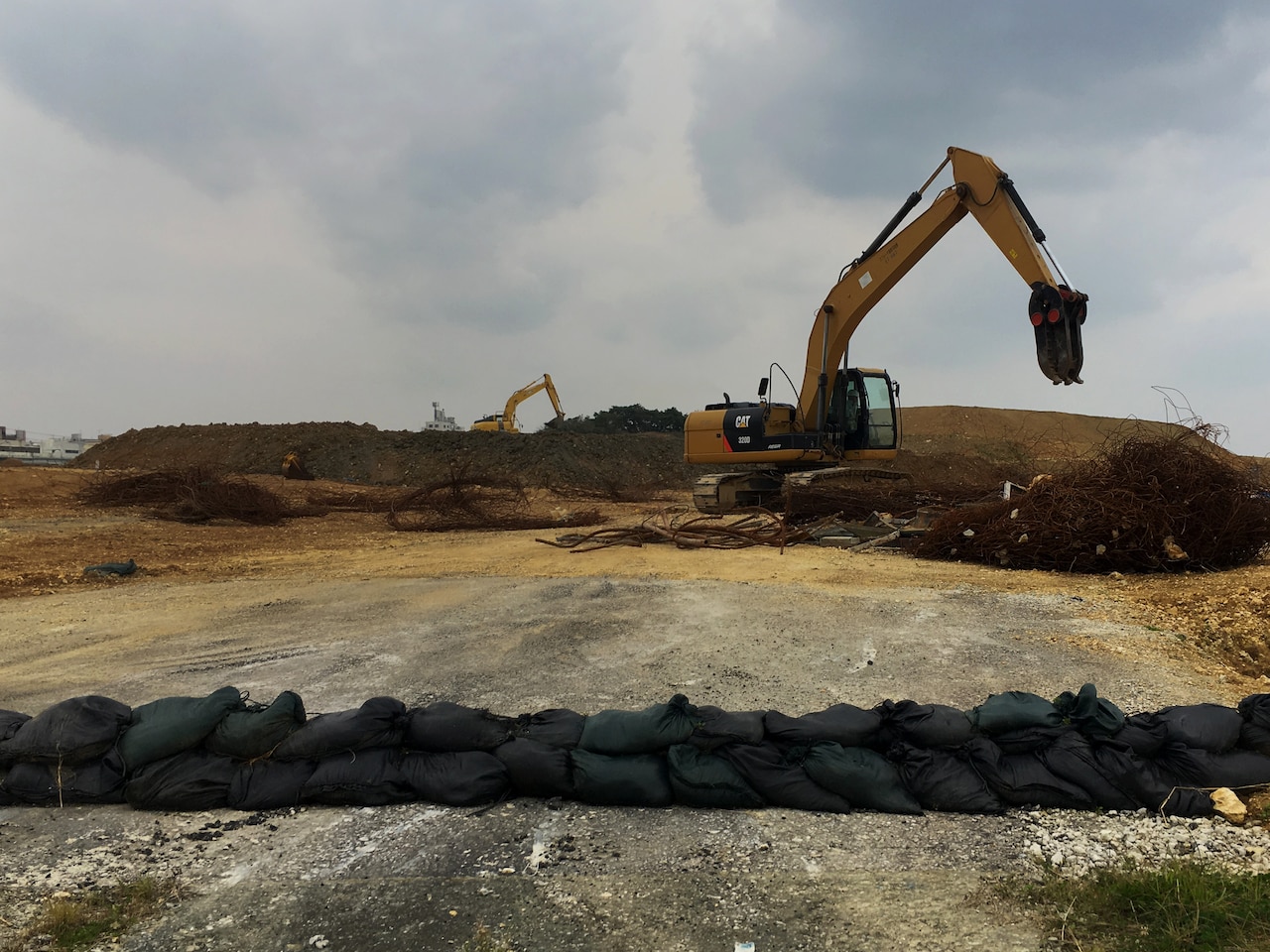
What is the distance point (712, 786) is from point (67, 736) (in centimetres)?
280

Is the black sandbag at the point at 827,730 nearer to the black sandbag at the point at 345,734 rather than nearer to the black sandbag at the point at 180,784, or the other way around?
the black sandbag at the point at 345,734

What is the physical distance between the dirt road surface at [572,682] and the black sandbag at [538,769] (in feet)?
0.29

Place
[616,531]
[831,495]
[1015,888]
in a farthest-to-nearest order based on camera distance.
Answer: [831,495]
[616,531]
[1015,888]

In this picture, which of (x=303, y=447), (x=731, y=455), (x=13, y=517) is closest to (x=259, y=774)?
(x=731, y=455)

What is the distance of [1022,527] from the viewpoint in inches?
343

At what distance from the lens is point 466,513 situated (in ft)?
55.3

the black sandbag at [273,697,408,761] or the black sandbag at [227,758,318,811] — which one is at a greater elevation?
the black sandbag at [273,697,408,761]

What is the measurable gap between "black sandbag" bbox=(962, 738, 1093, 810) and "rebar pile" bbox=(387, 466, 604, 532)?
1221 cm

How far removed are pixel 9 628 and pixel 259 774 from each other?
529 cm

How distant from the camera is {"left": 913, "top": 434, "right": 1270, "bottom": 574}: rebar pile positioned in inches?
315

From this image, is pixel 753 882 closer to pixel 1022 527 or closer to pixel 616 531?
pixel 1022 527

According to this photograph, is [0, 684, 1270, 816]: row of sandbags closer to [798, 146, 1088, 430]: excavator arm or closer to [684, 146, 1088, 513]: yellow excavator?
[798, 146, 1088, 430]: excavator arm

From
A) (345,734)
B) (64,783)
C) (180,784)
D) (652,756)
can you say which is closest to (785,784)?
(652,756)

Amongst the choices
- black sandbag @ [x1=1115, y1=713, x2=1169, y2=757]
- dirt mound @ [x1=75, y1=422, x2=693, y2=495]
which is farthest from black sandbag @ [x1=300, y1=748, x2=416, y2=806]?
dirt mound @ [x1=75, y1=422, x2=693, y2=495]
